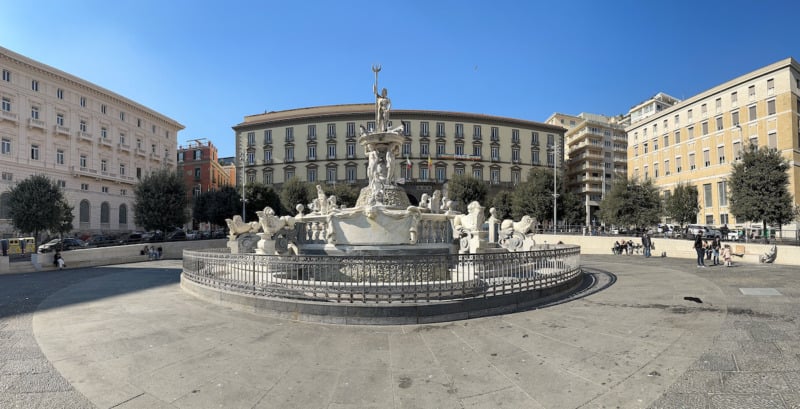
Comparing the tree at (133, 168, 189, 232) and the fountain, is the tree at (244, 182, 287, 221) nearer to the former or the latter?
the tree at (133, 168, 189, 232)

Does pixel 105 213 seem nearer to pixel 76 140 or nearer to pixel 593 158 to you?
pixel 76 140

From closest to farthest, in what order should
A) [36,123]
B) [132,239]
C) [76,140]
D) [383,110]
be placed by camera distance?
[383,110]
[132,239]
[36,123]
[76,140]

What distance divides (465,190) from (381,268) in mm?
40343

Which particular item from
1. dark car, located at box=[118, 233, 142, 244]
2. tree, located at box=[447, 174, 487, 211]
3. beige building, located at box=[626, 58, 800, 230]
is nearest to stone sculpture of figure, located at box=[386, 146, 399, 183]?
dark car, located at box=[118, 233, 142, 244]

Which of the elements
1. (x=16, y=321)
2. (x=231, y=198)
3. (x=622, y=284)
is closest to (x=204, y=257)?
(x=16, y=321)

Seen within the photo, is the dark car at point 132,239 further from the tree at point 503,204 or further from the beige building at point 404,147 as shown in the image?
the tree at point 503,204

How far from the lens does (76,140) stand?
142 ft

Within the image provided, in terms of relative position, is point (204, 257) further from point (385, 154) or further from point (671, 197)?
point (671, 197)

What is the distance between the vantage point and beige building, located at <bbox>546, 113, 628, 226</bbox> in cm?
6662

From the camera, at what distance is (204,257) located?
9484mm

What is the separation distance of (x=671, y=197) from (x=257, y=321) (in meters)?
45.4

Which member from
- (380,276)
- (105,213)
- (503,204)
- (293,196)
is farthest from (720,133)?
(105,213)

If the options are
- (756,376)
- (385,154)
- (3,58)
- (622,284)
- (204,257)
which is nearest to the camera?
(756,376)

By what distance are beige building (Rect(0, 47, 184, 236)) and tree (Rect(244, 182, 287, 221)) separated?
1702 centimetres
